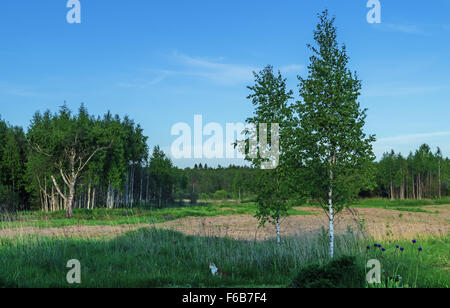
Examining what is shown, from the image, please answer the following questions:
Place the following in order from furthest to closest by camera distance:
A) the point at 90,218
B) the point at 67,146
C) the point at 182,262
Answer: the point at 67,146
the point at 90,218
the point at 182,262

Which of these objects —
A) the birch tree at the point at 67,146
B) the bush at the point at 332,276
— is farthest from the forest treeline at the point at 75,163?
the bush at the point at 332,276

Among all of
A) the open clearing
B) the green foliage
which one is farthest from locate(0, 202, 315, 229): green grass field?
the green foliage

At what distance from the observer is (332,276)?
22.6 feet

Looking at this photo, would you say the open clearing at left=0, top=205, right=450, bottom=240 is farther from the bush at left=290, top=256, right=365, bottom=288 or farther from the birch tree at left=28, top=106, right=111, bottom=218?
the birch tree at left=28, top=106, right=111, bottom=218

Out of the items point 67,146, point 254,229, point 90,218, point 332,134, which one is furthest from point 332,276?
point 67,146

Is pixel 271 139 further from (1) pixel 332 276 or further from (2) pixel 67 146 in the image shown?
(2) pixel 67 146

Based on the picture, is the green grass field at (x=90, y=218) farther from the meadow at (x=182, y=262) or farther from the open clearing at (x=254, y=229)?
the meadow at (x=182, y=262)

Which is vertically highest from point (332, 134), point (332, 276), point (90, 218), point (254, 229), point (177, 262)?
point (332, 134)

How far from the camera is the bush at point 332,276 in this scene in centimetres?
Answer: 637
